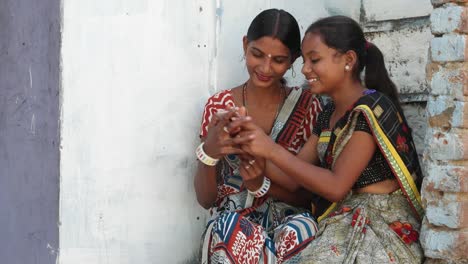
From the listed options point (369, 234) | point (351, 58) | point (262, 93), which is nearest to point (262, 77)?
point (262, 93)

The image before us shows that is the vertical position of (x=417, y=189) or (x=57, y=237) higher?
(x=417, y=189)

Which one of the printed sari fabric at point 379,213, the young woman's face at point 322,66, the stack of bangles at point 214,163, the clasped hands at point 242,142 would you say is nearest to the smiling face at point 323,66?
the young woman's face at point 322,66

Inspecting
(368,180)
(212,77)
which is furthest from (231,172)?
(368,180)

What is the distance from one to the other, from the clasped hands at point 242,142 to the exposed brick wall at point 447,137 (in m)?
0.72

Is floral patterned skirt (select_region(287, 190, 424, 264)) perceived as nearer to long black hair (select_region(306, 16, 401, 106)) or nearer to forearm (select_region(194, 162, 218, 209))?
long black hair (select_region(306, 16, 401, 106))

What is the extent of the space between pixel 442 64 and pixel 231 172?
1.31m

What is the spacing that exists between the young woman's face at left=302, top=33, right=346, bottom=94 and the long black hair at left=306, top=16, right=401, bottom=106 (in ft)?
0.10

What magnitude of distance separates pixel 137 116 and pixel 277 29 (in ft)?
2.68

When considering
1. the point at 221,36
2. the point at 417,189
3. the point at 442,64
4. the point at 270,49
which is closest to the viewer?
the point at 442,64

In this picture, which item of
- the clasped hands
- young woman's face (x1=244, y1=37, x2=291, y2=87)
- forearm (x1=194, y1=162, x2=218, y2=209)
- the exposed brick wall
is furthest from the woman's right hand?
the exposed brick wall

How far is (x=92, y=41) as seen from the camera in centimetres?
398

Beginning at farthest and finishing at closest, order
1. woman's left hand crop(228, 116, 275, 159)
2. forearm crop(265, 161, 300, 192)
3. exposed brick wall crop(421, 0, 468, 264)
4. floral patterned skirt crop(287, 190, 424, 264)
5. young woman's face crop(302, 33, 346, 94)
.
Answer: forearm crop(265, 161, 300, 192) → young woman's face crop(302, 33, 346, 94) → woman's left hand crop(228, 116, 275, 159) → floral patterned skirt crop(287, 190, 424, 264) → exposed brick wall crop(421, 0, 468, 264)

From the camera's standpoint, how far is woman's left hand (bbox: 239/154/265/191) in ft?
12.8

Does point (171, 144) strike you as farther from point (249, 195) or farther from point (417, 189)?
point (417, 189)
